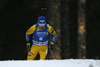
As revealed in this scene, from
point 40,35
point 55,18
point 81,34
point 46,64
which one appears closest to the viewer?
point 46,64

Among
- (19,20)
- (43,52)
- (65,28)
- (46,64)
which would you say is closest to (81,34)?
(43,52)

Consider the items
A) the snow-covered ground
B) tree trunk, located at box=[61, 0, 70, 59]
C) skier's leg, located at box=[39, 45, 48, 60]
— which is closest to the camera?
the snow-covered ground

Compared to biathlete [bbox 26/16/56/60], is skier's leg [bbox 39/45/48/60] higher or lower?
lower

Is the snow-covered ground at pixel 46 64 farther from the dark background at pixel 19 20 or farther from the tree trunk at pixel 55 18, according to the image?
the dark background at pixel 19 20

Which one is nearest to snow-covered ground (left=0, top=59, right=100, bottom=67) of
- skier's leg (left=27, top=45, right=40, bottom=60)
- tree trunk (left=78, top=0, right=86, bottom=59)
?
skier's leg (left=27, top=45, right=40, bottom=60)

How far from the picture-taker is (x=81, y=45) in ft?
37.4

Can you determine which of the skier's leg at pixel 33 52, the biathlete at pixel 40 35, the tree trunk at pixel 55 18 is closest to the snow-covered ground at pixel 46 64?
the biathlete at pixel 40 35

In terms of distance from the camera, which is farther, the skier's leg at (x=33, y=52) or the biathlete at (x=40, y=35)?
the skier's leg at (x=33, y=52)

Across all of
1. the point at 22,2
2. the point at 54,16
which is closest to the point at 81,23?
the point at 54,16

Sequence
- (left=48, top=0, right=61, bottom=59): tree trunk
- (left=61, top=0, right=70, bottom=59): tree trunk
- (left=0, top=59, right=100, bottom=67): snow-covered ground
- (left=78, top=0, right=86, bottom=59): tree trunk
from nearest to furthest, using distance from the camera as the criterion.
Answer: (left=0, top=59, right=100, bottom=67): snow-covered ground, (left=48, top=0, right=61, bottom=59): tree trunk, (left=78, top=0, right=86, bottom=59): tree trunk, (left=61, top=0, right=70, bottom=59): tree trunk

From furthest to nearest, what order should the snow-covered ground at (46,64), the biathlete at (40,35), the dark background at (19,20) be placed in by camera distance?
the dark background at (19,20)
the biathlete at (40,35)
the snow-covered ground at (46,64)

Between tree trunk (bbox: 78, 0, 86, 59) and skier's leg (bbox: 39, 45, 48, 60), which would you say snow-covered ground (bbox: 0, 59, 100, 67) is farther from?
tree trunk (bbox: 78, 0, 86, 59)

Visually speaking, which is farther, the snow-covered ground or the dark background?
the dark background

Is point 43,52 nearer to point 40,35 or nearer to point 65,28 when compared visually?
point 40,35
